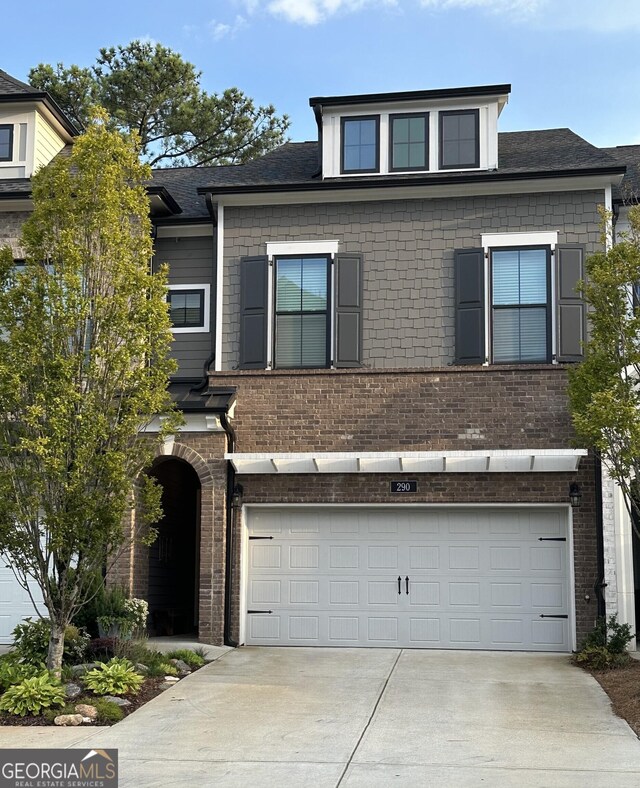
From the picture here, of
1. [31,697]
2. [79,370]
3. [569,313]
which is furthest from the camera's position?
[569,313]

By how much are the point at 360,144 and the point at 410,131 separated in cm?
84

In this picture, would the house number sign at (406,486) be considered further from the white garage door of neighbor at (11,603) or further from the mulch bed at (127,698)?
the white garage door of neighbor at (11,603)

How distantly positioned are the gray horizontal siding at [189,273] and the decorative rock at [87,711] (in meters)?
6.86

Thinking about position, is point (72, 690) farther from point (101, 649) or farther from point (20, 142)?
point (20, 142)

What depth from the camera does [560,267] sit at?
1491 cm

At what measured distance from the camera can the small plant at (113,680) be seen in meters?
10.9

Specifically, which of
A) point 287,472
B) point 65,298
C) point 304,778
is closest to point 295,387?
point 287,472

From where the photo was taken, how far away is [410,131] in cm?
1625

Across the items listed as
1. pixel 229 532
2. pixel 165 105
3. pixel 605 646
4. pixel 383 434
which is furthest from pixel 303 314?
pixel 165 105

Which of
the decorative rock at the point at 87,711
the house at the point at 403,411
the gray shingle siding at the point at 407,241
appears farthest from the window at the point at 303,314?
the decorative rock at the point at 87,711

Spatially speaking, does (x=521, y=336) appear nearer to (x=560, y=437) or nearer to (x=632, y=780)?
(x=560, y=437)

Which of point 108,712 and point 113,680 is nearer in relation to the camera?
point 108,712

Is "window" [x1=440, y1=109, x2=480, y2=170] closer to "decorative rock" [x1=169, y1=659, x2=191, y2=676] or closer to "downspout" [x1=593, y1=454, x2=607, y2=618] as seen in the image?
"downspout" [x1=593, y1=454, x2=607, y2=618]

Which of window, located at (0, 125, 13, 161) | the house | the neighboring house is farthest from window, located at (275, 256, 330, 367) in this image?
window, located at (0, 125, 13, 161)
